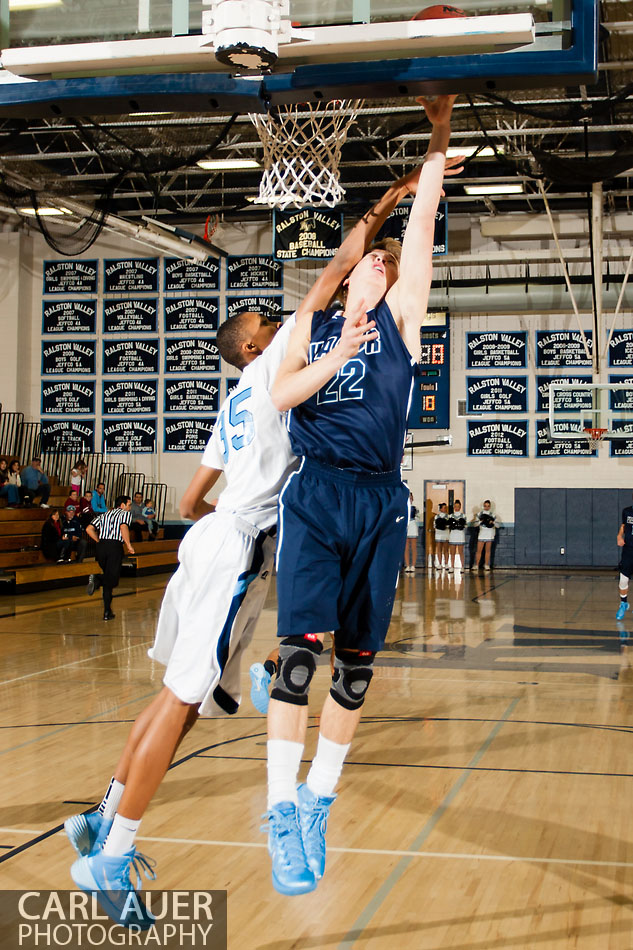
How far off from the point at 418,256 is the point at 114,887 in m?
2.18

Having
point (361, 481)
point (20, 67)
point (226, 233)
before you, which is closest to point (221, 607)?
point (361, 481)

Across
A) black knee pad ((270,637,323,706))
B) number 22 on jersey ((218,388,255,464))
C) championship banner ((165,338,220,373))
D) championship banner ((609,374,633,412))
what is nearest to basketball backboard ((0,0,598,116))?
number 22 on jersey ((218,388,255,464))

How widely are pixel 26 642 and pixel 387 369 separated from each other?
8.15 meters

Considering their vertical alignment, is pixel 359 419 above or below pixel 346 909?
above

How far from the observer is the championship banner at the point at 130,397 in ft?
74.0

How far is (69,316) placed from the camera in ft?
75.1

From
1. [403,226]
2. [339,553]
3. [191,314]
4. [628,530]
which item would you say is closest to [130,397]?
[191,314]

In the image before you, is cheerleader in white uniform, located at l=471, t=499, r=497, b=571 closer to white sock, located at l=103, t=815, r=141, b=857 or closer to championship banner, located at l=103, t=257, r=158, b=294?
championship banner, located at l=103, t=257, r=158, b=294

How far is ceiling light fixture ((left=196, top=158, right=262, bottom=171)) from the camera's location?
17.1 metres

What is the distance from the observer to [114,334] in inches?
896

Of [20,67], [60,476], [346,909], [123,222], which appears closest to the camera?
[346,909]

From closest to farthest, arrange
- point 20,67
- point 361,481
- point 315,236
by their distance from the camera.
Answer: point 361,481
point 20,67
point 315,236

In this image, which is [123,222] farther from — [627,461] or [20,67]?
[20,67]

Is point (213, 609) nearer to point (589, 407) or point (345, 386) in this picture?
point (345, 386)
